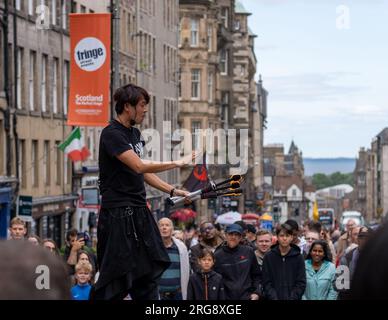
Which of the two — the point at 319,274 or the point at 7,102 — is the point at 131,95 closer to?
the point at 319,274

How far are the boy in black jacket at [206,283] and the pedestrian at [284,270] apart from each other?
1.37 ft

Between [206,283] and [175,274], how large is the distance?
449 millimetres

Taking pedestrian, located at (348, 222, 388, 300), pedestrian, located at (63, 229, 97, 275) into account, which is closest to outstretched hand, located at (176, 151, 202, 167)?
pedestrian, located at (348, 222, 388, 300)

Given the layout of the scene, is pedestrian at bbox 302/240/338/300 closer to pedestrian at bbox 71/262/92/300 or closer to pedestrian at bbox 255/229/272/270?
pedestrian at bbox 71/262/92/300

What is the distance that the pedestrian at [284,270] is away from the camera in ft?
42.4

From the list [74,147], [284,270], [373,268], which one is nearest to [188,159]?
[373,268]

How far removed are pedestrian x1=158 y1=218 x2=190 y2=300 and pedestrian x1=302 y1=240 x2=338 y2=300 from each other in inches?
43.0

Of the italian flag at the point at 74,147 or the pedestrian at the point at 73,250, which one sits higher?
the italian flag at the point at 74,147

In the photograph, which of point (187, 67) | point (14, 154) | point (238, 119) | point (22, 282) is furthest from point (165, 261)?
point (238, 119)

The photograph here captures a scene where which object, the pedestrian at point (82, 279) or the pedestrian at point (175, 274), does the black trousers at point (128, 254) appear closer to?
the pedestrian at point (82, 279)

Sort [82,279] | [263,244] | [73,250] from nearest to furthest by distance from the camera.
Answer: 1. [82,279]
2. [263,244]
3. [73,250]

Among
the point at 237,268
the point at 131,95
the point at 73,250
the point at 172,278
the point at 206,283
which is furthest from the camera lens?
the point at 73,250

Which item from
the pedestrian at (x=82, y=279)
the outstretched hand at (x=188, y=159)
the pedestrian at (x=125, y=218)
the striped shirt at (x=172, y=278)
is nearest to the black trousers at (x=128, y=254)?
the pedestrian at (x=125, y=218)

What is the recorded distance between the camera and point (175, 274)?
1335 centimetres
